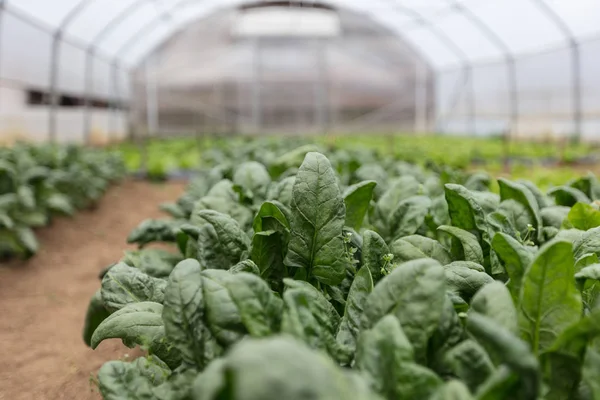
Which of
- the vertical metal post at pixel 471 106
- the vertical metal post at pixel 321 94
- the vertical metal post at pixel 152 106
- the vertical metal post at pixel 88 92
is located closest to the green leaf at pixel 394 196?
the vertical metal post at pixel 88 92

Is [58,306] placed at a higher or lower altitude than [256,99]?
lower

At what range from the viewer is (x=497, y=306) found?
1.35 meters

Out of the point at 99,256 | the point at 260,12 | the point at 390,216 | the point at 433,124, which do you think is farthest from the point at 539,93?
the point at 390,216

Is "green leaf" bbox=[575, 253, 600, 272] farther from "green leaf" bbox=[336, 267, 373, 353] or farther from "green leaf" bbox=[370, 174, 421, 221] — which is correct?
"green leaf" bbox=[370, 174, 421, 221]

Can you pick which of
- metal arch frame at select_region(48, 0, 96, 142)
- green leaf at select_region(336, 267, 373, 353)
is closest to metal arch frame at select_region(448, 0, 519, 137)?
metal arch frame at select_region(48, 0, 96, 142)

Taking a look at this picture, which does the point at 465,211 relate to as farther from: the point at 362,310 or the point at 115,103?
the point at 115,103

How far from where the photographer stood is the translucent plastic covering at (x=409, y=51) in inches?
556

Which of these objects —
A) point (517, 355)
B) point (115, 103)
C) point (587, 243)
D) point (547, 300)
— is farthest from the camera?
point (115, 103)

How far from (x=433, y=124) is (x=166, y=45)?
1218 cm

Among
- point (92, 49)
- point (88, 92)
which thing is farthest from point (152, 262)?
point (92, 49)

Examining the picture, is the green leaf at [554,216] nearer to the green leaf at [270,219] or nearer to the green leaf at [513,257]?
the green leaf at [513,257]

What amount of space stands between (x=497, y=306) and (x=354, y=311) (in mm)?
478

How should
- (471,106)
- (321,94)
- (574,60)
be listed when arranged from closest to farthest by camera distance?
(574,60) → (321,94) → (471,106)

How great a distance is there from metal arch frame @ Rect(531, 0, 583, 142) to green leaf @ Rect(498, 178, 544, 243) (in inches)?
635
